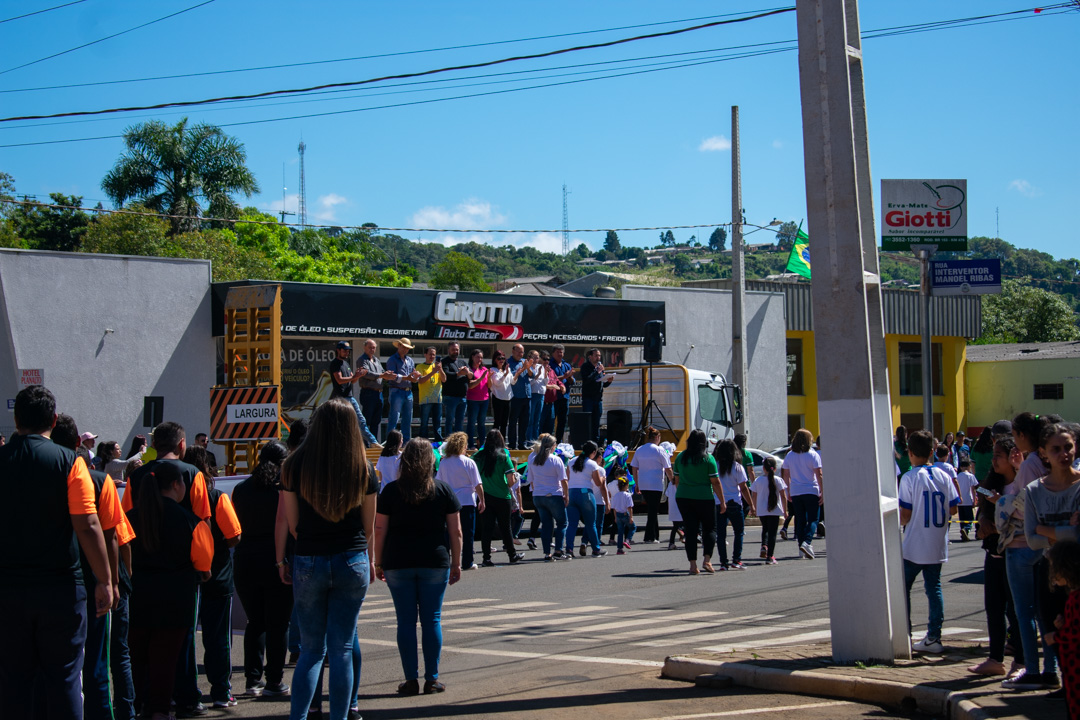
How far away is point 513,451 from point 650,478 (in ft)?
11.7

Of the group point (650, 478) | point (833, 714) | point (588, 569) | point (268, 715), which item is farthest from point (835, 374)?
point (650, 478)

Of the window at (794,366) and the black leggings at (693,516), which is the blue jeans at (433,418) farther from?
the window at (794,366)

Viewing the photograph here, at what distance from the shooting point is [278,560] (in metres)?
6.84

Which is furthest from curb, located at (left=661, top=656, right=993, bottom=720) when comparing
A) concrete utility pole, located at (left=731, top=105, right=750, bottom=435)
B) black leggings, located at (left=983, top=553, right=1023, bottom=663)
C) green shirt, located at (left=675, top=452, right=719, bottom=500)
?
concrete utility pole, located at (left=731, top=105, right=750, bottom=435)

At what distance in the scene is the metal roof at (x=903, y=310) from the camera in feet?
133

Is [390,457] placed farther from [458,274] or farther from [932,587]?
[458,274]

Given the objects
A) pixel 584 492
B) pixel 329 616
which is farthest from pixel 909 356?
pixel 329 616

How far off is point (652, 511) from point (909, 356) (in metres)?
31.0

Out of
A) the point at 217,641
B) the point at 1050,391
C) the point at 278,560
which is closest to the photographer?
the point at 278,560

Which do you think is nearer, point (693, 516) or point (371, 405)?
point (693, 516)

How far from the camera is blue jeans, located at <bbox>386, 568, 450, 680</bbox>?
24.3 feet

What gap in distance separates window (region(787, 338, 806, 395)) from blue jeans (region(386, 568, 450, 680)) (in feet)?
118

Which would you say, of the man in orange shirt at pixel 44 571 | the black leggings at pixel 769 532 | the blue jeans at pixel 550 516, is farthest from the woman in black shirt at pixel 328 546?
the black leggings at pixel 769 532

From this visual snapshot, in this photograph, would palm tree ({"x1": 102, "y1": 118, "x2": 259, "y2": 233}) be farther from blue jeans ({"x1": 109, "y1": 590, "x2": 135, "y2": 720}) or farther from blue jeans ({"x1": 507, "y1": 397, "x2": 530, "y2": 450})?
blue jeans ({"x1": 109, "y1": 590, "x2": 135, "y2": 720})
